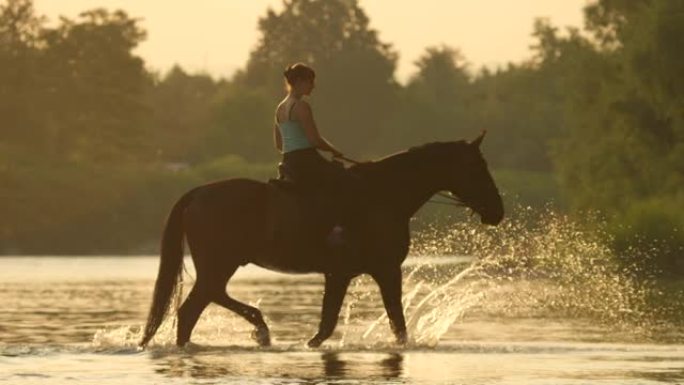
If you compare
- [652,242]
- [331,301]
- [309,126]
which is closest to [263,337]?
[331,301]

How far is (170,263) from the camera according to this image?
2272 centimetres

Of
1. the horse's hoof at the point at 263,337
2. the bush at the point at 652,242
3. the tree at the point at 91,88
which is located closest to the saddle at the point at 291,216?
the horse's hoof at the point at 263,337

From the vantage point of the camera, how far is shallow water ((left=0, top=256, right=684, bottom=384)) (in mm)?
19250

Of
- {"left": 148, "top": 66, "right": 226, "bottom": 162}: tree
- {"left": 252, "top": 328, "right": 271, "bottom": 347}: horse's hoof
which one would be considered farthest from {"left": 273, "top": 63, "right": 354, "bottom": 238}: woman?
{"left": 148, "top": 66, "right": 226, "bottom": 162}: tree

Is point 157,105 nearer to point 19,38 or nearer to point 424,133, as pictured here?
point 424,133

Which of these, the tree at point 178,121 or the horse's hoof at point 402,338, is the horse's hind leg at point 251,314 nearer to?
the horse's hoof at point 402,338

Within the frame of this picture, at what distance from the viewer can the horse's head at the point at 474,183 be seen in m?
23.1

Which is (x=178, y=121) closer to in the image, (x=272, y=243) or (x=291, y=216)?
(x=272, y=243)

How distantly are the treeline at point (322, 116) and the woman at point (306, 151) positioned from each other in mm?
25481

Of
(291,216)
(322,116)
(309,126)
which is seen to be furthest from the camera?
(322,116)

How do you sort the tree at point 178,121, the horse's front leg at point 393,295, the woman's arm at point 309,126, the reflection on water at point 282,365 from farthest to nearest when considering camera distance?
the tree at point 178,121 → the horse's front leg at point 393,295 → the woman's arm at point 309,126 → the reflection on water at point 282,365

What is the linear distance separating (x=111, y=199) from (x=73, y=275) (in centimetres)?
4572

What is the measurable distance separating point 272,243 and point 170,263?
1.01 meters

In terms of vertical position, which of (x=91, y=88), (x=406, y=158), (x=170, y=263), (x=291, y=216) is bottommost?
(x=170, y=263)
